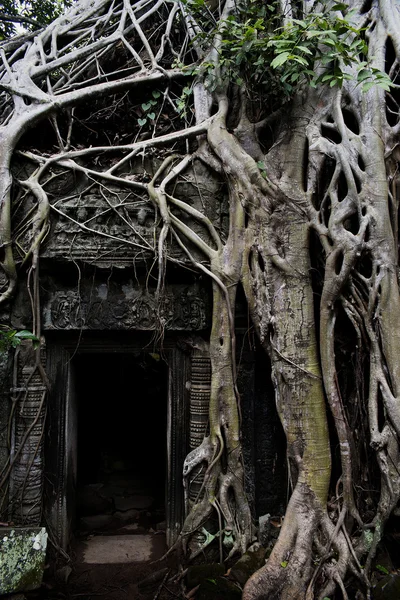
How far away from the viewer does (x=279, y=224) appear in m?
3.07

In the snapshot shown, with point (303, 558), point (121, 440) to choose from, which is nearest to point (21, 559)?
point (303, 558)

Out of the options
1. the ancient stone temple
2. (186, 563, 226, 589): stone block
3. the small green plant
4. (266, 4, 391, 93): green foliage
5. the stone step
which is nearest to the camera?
(186, 563, 226, 589): stone block

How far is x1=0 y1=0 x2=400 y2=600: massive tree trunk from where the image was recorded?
8.69ft

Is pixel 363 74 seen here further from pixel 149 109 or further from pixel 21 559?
pixel 21 559

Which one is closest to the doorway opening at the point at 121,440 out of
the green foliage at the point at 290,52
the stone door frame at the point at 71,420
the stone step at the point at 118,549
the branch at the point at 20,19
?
the stone step at the point at 118,549

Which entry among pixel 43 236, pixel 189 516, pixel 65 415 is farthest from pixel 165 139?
pixel 189 516

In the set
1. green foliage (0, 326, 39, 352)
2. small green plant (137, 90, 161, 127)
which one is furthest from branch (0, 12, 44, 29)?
green foliage (0, 326, 39, 352)

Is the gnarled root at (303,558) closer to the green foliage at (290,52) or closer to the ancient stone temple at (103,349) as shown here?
the ancient stone temple at (103,349)

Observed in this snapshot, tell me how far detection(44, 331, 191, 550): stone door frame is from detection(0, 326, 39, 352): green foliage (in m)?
0.30

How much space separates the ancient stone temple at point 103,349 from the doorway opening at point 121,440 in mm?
1020

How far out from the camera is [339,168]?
293 cm

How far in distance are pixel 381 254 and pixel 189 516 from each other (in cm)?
214

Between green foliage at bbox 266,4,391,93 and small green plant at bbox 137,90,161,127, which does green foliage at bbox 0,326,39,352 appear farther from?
green foliage at bbox 266,4,391,93

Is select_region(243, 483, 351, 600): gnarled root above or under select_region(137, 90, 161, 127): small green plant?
under
